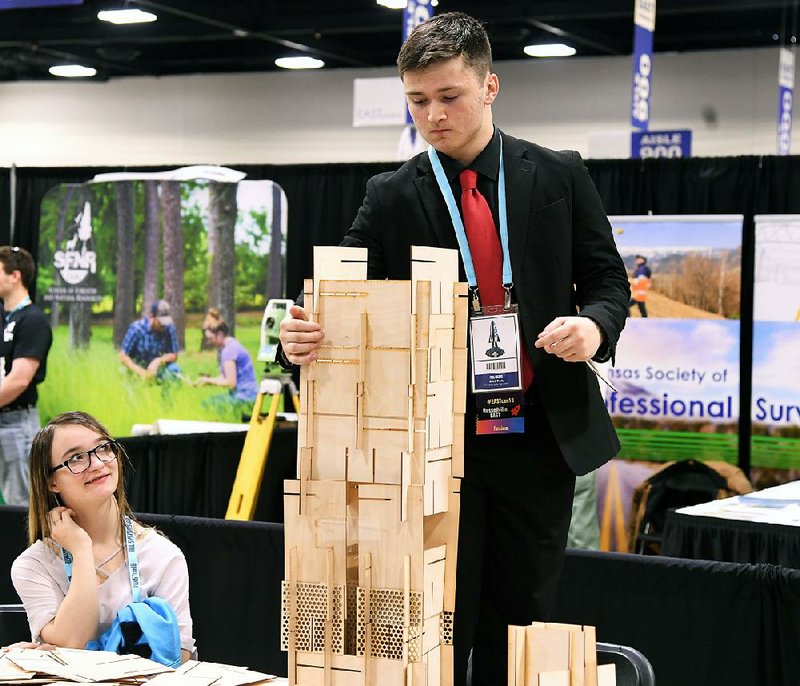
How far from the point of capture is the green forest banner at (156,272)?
309 inches

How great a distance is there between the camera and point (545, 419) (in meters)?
2.04

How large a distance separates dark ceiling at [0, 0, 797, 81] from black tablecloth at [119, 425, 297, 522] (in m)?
5.21

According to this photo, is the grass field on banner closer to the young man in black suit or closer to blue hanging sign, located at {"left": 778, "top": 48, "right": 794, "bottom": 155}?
blue hanging sign, located at {"left": 778, "top": 48, "right": 794, "bottom": 155}

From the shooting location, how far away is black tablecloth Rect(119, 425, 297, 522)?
227 inches

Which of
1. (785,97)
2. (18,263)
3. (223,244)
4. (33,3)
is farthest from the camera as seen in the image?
(785,97)

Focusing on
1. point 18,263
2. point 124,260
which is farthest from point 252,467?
point 124,260

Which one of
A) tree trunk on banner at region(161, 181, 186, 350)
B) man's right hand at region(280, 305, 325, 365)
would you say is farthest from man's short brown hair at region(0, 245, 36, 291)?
man's right hand at region(280, 305, 325, 365)

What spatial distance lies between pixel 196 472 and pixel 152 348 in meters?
1.97

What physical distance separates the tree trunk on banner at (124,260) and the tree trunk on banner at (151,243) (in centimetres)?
9

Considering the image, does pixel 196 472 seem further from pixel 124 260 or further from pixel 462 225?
pixel 462 225

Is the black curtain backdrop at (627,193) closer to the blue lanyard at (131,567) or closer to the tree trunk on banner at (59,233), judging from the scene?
the tree trunk on banner at (59,233)

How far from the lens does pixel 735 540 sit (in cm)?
429

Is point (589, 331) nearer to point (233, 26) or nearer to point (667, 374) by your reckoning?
point (667, 374)

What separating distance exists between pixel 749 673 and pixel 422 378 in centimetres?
203
